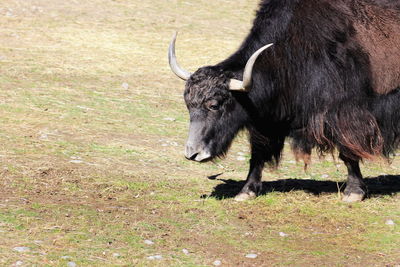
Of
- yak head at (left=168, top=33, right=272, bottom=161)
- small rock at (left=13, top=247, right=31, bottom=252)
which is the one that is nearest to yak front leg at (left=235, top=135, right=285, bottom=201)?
yak head at (left=168, top=33, right=272, bottom=161)

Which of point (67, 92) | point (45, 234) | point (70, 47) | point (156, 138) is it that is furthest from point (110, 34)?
point (45, 234)

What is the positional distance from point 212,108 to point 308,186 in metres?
1.66

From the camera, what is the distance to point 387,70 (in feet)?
24.2

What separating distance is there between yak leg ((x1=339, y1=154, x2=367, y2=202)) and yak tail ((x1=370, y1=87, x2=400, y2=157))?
1.04 ft

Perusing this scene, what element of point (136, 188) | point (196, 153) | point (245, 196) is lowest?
point (136, 188)

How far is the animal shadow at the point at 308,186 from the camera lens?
771cm

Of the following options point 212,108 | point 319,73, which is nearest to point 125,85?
point 212,108

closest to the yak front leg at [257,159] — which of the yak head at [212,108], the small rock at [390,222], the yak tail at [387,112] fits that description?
the yak head at [212,108]

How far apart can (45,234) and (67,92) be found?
549cm

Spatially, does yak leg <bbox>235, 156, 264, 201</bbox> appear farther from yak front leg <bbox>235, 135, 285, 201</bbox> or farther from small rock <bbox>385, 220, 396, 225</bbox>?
small rock <bbox>385, 220, 396, 225</bbox>

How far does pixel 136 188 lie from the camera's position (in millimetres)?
7426

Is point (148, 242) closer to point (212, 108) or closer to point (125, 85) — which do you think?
point (212, 108)

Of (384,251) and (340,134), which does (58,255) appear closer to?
(384,251)

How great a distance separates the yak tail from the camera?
7.40 meters
